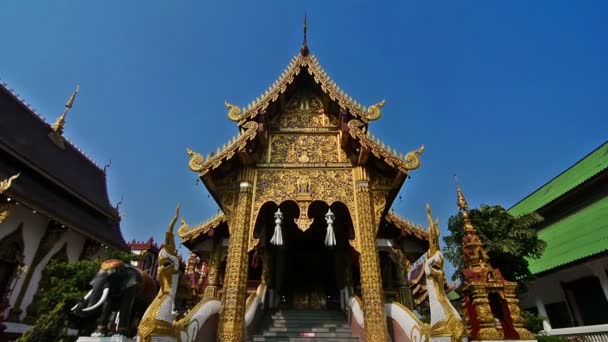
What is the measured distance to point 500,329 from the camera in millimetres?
6352

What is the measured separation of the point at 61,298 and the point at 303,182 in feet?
22.5

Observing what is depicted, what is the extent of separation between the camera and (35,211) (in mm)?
10930

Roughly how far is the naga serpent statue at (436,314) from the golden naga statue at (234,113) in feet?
15.7

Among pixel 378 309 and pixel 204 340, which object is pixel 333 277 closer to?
pixel 378 309

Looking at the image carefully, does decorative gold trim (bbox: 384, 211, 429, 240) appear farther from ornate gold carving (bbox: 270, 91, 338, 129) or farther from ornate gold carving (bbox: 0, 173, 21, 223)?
ornate gold carving (bbox: 0, 173, 21, 223)

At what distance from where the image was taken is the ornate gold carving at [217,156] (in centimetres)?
679

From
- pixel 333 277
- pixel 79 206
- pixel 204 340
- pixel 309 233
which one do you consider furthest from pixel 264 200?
pixel 79 206

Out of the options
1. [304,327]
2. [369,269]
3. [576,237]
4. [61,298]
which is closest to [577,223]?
[576,237]

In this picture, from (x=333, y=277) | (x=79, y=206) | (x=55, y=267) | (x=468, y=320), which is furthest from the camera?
(x=79, y=206)

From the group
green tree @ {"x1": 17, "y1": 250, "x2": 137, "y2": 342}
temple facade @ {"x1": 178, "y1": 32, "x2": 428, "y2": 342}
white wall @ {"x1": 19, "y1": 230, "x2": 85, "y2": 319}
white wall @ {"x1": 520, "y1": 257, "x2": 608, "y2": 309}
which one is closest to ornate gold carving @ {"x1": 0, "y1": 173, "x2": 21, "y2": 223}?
green tree @ {"x1": 17, "y1": 250, "x2": 137, "y2": 342}

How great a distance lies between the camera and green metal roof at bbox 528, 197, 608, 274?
32.2 feet

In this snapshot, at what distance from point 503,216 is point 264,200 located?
10.4m

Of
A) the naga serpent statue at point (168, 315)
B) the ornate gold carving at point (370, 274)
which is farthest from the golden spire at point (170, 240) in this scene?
the ornate gold carving at point (370, 274)

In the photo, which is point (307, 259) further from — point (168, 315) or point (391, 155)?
point (168, 315)
